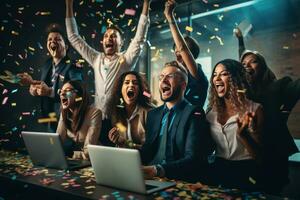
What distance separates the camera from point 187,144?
8.30ft

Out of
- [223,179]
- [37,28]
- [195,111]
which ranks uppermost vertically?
[37,28]

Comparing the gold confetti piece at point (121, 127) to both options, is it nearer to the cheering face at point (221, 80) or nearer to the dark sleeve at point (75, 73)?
the dark sleeve at point (75, 73)

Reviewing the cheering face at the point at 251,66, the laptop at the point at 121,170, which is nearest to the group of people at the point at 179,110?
the cheering face at the point at 251,66

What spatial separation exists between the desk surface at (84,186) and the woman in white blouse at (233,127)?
0.49 m

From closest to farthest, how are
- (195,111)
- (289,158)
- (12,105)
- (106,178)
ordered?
(106,178) < (289,158) < (195,111) < (12,105)

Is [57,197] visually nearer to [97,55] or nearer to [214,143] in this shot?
[214,143]

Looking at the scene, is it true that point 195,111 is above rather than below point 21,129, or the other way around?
above

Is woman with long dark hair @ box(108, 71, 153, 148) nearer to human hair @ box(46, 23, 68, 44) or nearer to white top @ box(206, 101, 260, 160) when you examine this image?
white top @ box(206, 101, 260, 160)

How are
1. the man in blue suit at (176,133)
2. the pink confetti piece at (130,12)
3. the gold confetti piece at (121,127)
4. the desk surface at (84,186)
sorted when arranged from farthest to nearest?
the pink confetti piece at (130,12)
the gold confetti piece at (121,127)
the man in blue suit at (176,133)
the desk surface at (84,186)

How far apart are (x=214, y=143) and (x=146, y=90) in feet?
2.73

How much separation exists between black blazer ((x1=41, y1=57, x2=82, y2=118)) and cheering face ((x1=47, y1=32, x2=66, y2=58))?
0.08 m

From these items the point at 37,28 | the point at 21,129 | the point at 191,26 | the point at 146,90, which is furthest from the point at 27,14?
the point at 191,26

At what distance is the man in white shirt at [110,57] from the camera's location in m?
3.03

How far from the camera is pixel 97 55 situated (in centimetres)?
334
